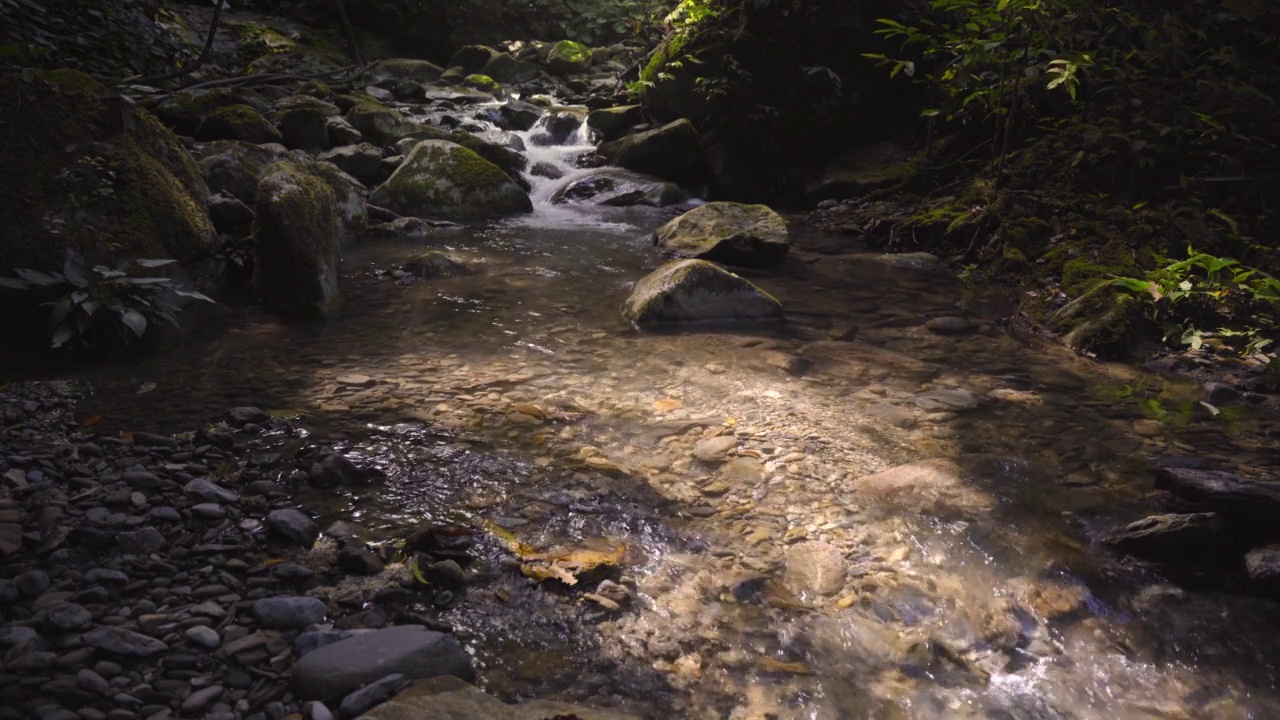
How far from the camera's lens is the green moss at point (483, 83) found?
A: 16.5 m

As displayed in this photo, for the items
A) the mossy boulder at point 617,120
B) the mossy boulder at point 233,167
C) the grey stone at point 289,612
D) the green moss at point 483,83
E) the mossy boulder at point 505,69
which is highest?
the mossy boulder at point 505,69

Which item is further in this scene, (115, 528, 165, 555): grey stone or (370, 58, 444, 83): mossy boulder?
(370, 58, 444, 83): mossy boulder

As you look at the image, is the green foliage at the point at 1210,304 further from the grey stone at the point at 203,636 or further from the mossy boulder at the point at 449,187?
the mossy boulder at the point at 449,187

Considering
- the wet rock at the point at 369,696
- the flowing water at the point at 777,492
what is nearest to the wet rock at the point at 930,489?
the flowing water at the point at 777,492

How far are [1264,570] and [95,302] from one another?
5422mm

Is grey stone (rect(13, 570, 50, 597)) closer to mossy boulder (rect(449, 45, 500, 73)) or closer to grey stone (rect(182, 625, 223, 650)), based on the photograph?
grey stone (rect(182, 625, 223, 650))

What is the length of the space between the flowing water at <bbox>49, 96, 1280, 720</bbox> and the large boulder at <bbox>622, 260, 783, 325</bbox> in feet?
0.74

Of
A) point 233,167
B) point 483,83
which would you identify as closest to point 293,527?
point 233,167

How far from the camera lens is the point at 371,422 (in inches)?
138

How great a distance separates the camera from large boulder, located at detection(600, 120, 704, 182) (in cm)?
1065

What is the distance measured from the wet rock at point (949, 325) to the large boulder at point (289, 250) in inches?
175

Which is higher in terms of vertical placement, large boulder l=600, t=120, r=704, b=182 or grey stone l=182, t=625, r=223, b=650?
large boulder l=600, t=120, r=704, b=182

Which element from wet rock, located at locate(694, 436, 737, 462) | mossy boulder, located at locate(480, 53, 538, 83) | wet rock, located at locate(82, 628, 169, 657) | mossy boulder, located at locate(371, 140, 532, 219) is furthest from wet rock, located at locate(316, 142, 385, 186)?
mossy boulder, located at locate(480, 53, 538, 83)

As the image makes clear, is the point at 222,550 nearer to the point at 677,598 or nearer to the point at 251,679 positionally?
the point at 251,679
